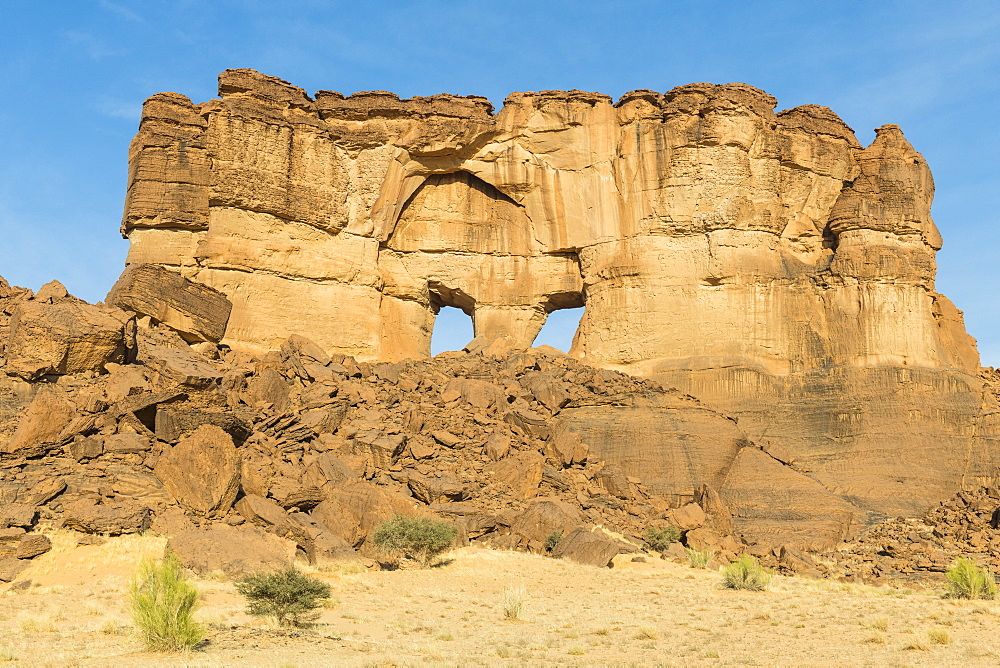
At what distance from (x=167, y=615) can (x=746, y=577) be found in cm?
1151

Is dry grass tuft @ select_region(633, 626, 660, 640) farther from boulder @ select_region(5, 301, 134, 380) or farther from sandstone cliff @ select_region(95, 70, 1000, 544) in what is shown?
boulder @ select_region(5, 301, 134, 380)

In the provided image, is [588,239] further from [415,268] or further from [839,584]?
[839,584]

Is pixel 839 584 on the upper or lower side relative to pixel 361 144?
lower

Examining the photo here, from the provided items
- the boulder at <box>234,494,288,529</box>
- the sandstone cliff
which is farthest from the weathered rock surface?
the sandstone cliff

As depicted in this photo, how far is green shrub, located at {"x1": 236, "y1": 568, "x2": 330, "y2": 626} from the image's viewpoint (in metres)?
15.2

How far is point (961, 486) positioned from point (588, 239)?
1300 centimetres

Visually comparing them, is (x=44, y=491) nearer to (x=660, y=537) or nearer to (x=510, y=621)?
(x=510, y=621)

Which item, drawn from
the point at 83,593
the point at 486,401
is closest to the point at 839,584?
the point at 486,401

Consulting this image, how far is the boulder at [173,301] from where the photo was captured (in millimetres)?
27781

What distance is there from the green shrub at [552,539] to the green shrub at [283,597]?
7.95 meters

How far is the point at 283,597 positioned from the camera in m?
15.4

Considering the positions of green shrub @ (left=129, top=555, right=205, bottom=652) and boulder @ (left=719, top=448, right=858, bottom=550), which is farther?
boulder @ (left=719, top=448, right=858, bottom=550)

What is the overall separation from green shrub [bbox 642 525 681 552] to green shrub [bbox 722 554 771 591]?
3.37m

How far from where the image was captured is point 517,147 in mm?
35656
